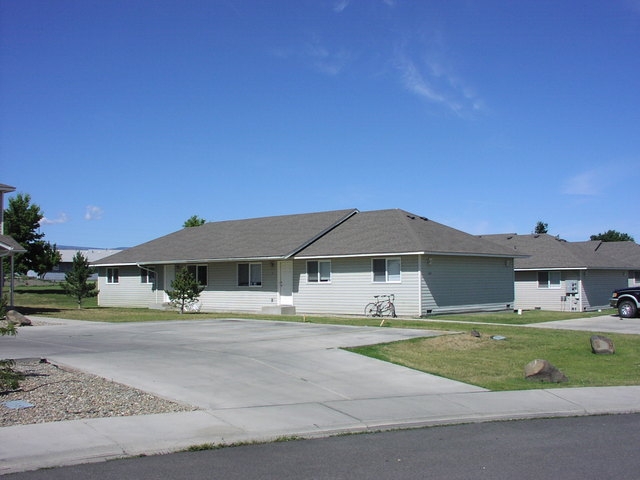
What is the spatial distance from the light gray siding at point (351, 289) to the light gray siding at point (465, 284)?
24.1 inches

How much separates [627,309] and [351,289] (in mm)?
12418

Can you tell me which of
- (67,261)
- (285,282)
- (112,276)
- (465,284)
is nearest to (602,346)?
(465,284)

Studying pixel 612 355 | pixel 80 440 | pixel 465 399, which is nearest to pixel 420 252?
pixel 612 355

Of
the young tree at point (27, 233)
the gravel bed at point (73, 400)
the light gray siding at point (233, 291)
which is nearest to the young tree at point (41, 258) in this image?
the young tree at point (27, 233)

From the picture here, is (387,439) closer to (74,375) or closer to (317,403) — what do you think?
(317,403)

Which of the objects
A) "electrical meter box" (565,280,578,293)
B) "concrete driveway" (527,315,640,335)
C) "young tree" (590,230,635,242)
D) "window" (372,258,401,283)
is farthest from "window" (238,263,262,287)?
"young tree" (590,230,635,242)

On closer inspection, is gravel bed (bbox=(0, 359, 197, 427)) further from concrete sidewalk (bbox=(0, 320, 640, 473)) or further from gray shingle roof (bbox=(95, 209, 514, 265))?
gray shingle roof (bbox=(95, 209, 514, 265))

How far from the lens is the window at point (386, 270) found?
2847cm

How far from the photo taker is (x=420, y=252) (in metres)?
26.7

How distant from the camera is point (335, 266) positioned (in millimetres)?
30406

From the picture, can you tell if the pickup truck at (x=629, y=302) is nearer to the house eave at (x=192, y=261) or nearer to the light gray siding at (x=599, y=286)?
the light gray siding at (x=599, y=286)

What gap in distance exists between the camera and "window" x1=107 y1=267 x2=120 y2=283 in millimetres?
40250

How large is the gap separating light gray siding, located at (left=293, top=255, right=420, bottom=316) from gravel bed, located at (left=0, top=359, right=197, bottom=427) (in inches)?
721

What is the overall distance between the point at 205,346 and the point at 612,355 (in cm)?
992
